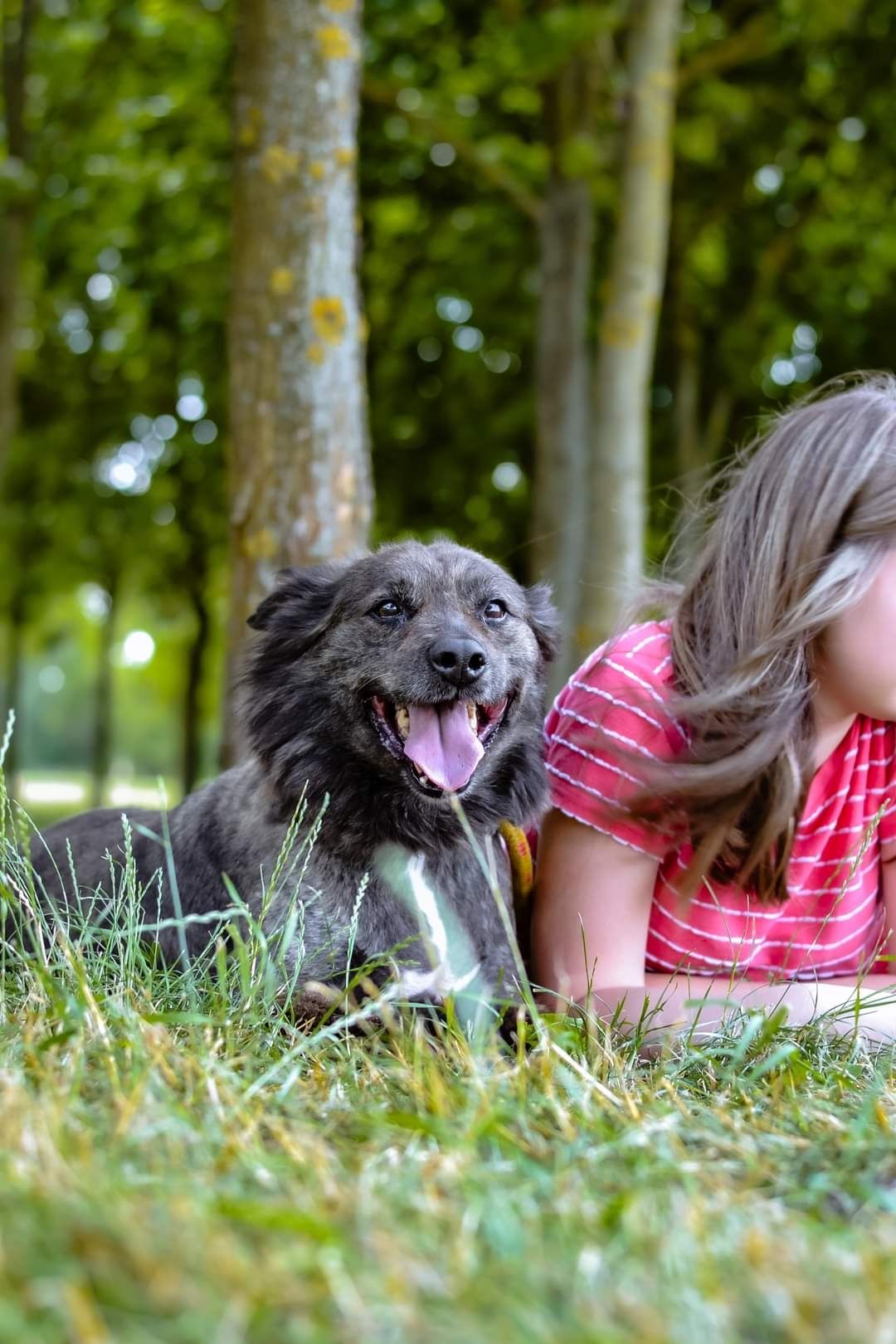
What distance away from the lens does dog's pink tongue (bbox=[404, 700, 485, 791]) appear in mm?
3549

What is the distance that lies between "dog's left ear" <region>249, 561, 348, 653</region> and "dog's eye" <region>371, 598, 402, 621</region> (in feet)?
0.52

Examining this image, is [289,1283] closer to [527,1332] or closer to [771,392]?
[527,1332]

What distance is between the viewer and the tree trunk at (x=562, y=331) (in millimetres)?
9492

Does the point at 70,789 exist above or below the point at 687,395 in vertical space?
below

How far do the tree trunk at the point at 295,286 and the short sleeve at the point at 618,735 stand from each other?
5.47ft

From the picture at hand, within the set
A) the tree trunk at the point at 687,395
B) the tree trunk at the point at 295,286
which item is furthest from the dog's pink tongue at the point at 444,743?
the tree trunk at the point at 687,395

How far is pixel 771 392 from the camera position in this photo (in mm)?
14398

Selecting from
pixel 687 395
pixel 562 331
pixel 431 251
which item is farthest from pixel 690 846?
pixel 431 251

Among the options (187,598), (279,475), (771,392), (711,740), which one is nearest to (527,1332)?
(711,740)

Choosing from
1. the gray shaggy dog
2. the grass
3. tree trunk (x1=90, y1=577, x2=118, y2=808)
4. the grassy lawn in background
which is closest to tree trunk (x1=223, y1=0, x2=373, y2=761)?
the gray shaggy dog

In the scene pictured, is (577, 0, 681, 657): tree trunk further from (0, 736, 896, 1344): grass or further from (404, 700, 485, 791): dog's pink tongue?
(0, 736, 896, 1344): grass

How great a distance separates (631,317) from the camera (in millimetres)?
8070

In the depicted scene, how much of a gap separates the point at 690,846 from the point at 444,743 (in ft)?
2.63

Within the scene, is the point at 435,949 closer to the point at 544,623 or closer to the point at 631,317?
the point at 544,623
